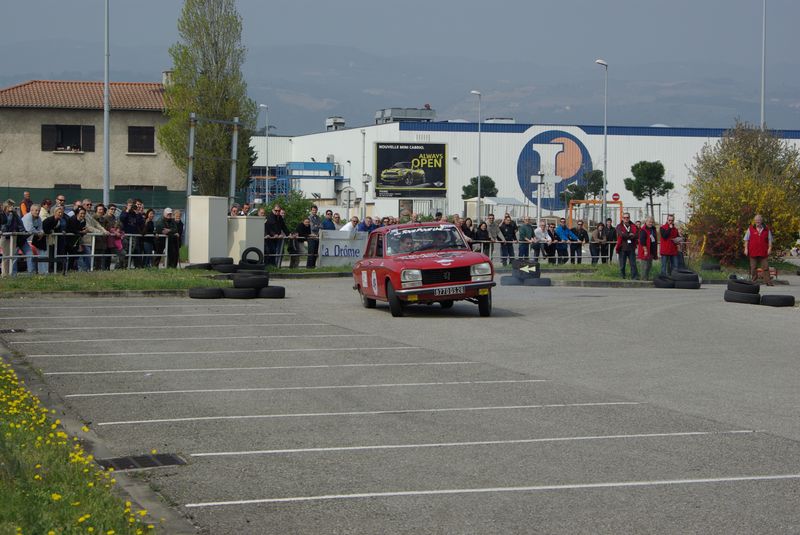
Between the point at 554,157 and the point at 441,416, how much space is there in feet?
286

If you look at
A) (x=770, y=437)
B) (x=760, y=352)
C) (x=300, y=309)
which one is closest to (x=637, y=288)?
(x=300, y=309)

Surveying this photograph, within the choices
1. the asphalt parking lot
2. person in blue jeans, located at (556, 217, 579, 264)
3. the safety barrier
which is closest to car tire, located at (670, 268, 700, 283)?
person in blue jeans, located at (556, 217, 579, 264)

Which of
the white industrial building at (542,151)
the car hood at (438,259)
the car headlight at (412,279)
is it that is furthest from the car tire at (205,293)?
the white industrial building at (542,151)

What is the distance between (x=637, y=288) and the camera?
3009cm

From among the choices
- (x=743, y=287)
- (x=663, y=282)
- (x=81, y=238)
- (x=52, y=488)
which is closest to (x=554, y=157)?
(x=663, y=282)

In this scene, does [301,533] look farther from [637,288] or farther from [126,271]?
[637,288]

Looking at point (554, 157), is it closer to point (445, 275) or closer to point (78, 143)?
point (78, 143)

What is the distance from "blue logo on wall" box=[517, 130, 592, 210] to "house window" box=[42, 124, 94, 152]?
44.1m

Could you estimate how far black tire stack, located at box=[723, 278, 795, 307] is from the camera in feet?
76.2

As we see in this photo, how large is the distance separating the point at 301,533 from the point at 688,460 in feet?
10.4

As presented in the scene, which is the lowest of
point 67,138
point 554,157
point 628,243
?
point 628,243

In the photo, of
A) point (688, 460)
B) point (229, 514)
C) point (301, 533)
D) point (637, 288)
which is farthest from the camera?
point (637, 288)

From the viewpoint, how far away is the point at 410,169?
83188 millimetres

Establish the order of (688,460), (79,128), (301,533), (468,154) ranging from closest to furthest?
1. (301,533)
2. (688,460)
3. (79,128)
4. (468,154)
